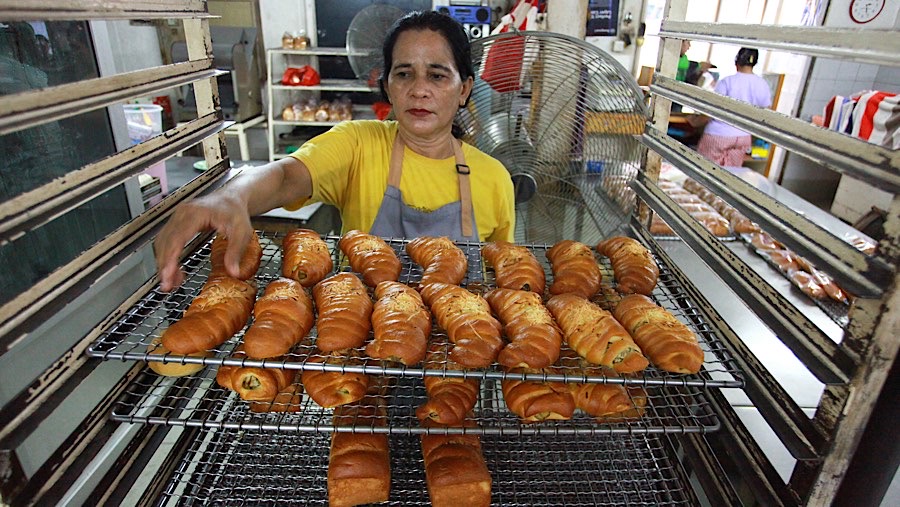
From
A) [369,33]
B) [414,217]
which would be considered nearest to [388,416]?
[414,217]

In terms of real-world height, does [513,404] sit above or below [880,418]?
below

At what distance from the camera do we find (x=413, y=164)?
9.98 feet

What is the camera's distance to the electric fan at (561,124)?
2824 millimetres

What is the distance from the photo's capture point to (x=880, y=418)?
1106 mm

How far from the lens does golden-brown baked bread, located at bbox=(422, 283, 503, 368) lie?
1448 millimetres

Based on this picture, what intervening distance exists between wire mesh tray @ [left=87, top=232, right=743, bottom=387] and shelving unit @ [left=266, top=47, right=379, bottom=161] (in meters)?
5.56

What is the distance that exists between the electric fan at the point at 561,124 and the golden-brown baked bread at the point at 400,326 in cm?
151

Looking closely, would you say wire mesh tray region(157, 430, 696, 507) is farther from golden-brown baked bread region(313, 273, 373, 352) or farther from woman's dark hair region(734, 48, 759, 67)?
woman's dark hair region(734, 48, 759, 67)

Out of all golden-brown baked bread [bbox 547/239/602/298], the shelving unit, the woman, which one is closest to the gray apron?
the woman

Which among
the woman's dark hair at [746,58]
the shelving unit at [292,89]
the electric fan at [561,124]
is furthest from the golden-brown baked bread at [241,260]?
the woman's dark hair at [746,58]

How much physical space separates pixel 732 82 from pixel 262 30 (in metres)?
7.04

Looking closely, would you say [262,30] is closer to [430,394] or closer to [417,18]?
[417,18]

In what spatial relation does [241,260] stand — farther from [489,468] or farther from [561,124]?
[561,124]

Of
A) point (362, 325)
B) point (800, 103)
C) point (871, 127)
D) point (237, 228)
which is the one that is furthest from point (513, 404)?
point (800, 103)
